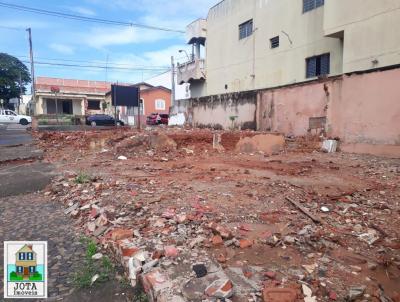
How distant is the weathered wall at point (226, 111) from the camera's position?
14320mm

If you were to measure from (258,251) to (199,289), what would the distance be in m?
0.87

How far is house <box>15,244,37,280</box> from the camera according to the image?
8.38ft

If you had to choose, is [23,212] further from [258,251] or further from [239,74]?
[239,74]

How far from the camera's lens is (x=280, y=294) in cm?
242

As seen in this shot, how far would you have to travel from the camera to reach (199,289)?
2490 millimetres

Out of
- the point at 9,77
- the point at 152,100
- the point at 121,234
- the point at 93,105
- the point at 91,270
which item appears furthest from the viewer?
the point at 9,77

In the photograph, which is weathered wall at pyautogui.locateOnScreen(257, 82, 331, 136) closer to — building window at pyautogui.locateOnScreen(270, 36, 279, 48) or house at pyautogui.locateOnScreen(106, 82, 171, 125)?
building window at pyautogui.locateOnScreen(270, 36, 279, 48)

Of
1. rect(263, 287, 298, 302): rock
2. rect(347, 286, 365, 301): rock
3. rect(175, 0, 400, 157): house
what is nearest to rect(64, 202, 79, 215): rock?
rect(263, 287, 298, 302): rock

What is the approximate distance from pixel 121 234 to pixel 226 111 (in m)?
12.7

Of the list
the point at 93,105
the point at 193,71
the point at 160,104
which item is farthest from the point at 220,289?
the point at 93,105

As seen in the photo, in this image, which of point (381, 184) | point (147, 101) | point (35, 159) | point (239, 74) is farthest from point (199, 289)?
point (147, 101)

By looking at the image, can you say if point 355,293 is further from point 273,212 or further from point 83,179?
point 83,179

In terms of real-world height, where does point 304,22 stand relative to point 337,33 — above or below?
above

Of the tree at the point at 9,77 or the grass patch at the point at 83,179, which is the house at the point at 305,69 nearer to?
the grass patch at the point at 83,179
